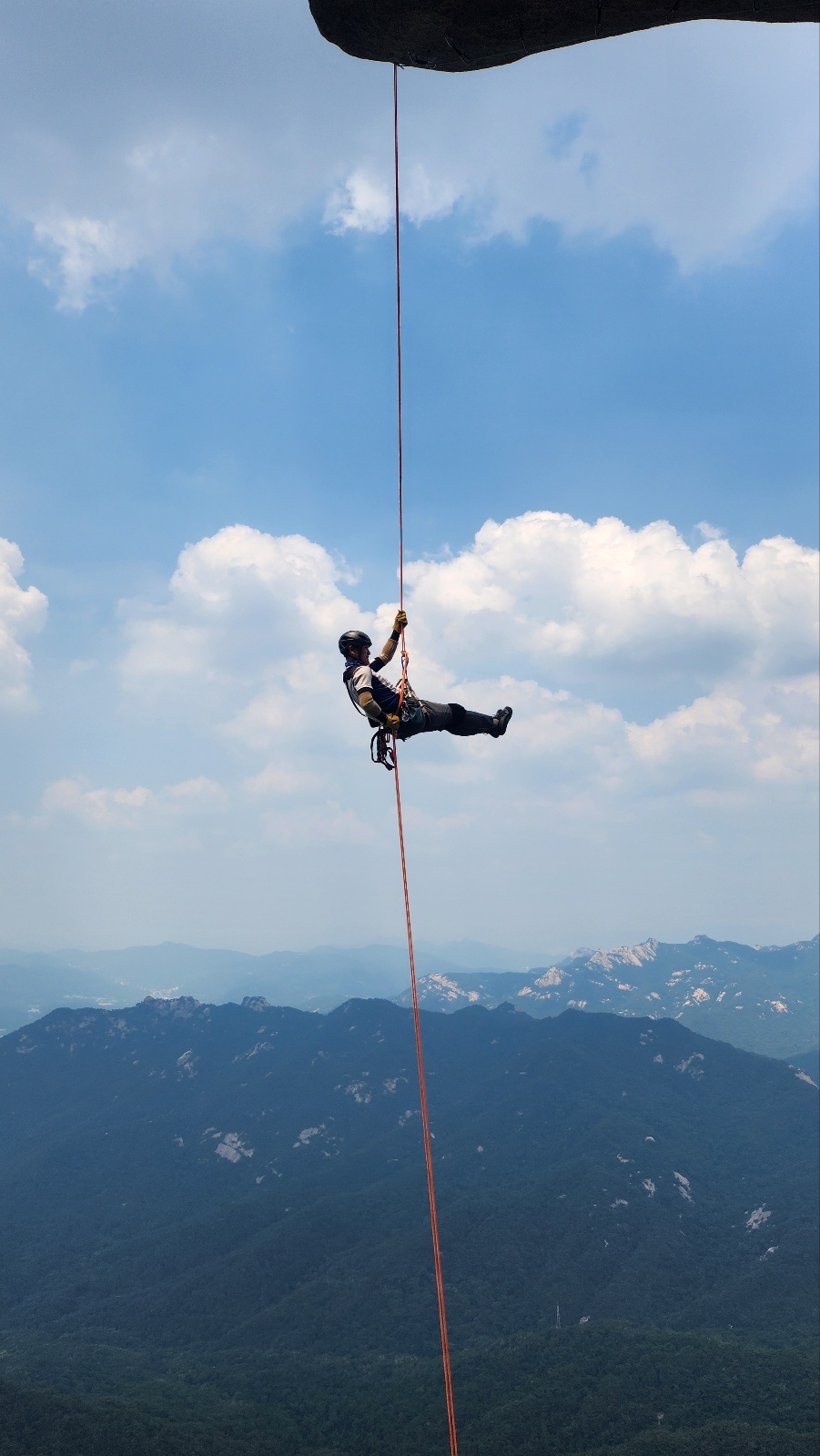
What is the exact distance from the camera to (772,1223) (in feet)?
560

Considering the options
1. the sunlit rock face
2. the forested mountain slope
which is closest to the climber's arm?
the sunlit rock face

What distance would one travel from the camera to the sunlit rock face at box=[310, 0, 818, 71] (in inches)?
275

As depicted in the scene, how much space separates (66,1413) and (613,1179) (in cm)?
12784

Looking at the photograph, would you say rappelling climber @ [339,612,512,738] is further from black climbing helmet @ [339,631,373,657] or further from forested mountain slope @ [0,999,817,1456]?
forested mountain slope @ [0,999,817,1456]

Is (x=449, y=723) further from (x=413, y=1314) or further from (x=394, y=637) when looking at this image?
(x=413, y=1314)

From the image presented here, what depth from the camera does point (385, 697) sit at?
12078 mm

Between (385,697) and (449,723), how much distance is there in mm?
1574

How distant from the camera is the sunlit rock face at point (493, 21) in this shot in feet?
22.9

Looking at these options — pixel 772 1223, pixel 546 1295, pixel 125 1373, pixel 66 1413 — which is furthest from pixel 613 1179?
pixel 66 1413

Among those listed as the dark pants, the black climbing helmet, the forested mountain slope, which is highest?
the black climbing helmet

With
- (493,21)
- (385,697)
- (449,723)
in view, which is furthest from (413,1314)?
(493,21)

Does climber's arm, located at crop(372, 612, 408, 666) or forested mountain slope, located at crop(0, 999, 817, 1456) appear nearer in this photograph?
climber's arm, located at crop(372, 612, 408, 666)

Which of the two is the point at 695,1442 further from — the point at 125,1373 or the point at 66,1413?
the point at 125,1373

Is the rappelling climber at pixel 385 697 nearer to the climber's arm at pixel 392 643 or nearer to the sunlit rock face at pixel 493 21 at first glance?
the climber's arm at pixel 392 643
